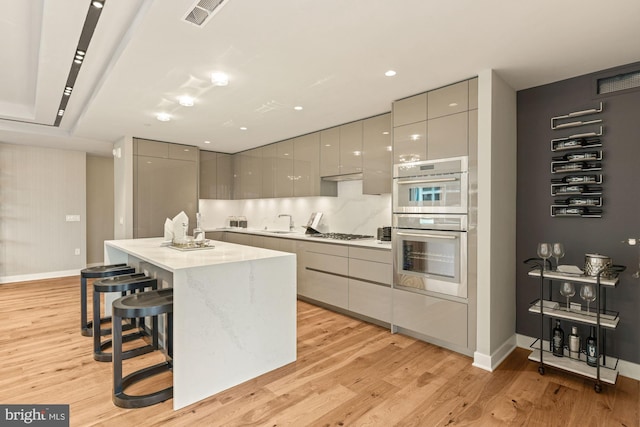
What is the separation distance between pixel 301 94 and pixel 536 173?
236cm

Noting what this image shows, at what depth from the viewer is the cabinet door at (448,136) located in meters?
2.87

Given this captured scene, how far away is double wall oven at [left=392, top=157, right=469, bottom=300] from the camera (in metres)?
2.91

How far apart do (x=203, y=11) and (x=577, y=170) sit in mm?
3110

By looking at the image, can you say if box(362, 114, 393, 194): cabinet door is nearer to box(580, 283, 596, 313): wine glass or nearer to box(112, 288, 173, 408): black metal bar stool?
box(580, 283, 596, 313): wine glass

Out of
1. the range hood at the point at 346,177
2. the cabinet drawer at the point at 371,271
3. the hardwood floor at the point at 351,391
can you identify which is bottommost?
the hardwood floor at the point at 351,391

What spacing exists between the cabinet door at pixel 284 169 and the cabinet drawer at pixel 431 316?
263cm

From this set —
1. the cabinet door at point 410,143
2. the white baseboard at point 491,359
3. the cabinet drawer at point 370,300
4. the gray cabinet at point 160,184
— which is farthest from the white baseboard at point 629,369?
the gray cabinet at point 160,184

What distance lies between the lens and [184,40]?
2.25 meters

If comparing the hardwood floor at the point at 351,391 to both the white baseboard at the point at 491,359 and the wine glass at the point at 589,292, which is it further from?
the wine glass at the point at 589,292

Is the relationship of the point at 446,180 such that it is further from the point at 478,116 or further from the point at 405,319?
the point at 405,319

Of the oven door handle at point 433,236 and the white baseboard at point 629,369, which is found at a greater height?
the oven door handle at point 433,236

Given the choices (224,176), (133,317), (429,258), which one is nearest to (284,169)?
(224,176)

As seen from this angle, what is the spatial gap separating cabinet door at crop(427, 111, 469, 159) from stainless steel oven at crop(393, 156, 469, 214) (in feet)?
0.21

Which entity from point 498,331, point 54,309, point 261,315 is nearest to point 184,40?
point 261,315
